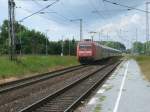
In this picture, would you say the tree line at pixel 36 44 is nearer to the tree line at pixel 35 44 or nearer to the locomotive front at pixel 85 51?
the tree line at pixel 35 44

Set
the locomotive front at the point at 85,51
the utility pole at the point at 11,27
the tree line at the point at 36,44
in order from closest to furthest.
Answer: the utility pole at the point at 11,27
the locomotive front at the point at 85,51
the tree line at the point at 36,44

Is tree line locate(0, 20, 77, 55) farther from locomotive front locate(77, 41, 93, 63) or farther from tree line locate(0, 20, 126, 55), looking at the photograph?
locomotive front locate(77, 41, 93, 63)

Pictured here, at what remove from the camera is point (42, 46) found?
14725 cm

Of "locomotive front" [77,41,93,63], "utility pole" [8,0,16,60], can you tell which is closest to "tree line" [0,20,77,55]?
"locomotive front" [77,41,93,63]

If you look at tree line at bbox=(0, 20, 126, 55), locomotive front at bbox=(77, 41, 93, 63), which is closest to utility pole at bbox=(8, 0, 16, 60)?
locomotive front at bbox=(77, 41, 93, 63)

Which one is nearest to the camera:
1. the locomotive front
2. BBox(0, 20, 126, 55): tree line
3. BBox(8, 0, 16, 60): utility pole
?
BBox(8, 0, 16, 60): utility pole

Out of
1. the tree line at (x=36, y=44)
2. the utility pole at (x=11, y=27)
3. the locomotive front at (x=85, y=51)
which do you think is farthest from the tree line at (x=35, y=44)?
the utility pole at (x=11, y=27)

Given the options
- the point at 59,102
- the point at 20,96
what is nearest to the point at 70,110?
the point at 59,102

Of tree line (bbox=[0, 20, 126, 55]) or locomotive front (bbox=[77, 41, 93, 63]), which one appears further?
tree line (bbox=[0, 20, 126, 55])

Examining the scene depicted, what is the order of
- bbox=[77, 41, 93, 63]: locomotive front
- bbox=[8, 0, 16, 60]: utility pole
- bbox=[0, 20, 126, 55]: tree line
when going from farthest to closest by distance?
Result: 1. bbox=[0, 20, 126, 55]: tree line
2. bbox=[77, 41, 93, 63]: locomotive front
3. bbox=[8, 0, 16, 60]: utility pole

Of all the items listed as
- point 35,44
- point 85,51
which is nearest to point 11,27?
point 85,51

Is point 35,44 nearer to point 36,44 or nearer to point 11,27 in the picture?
point 36,44

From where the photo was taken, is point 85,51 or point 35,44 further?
point 35,44

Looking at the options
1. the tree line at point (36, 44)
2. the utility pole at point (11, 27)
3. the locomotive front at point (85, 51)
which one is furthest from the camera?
the tree line at point (36, 44)
